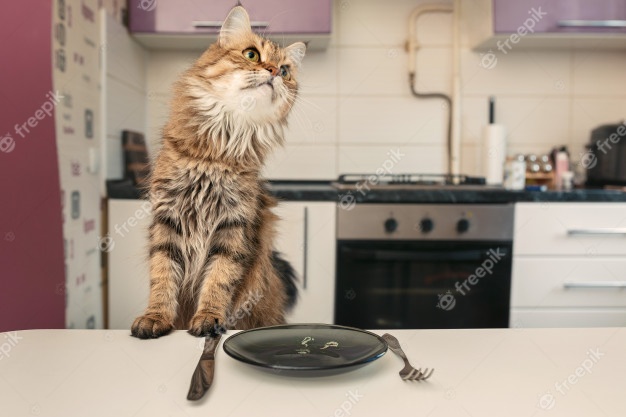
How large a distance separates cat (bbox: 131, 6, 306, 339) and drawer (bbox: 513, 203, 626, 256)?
1.51 metres

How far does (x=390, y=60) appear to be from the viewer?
9.14ft

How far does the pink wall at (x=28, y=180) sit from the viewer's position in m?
1.46

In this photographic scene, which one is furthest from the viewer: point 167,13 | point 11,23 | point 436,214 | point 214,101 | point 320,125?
point 320,125

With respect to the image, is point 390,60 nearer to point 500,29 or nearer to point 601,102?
point 500,29

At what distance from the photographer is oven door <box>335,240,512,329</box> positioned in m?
2.22

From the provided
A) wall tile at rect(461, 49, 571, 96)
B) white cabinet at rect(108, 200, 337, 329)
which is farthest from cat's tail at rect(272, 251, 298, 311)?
wall tile at rect(461, 49, 571, 96)

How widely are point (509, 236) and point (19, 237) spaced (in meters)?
1.69

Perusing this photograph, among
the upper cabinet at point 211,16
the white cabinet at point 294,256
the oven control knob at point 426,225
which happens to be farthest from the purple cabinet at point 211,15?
the oven control knob at point 426,225

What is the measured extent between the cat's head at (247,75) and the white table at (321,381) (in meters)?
0.38

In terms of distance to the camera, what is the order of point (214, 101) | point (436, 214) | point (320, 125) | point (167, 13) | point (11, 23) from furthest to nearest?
point (320, 125), point (167, 13), point (436, 214), point (11, 23), point (214, 101)

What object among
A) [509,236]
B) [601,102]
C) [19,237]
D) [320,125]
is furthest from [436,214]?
[19,237]

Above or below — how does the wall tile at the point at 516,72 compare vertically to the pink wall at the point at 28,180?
above

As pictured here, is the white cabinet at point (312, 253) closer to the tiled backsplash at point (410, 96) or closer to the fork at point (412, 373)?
the tiled backsplash at point (410, 96)

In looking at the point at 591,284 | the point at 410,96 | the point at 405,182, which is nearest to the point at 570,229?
the point at 591,284
